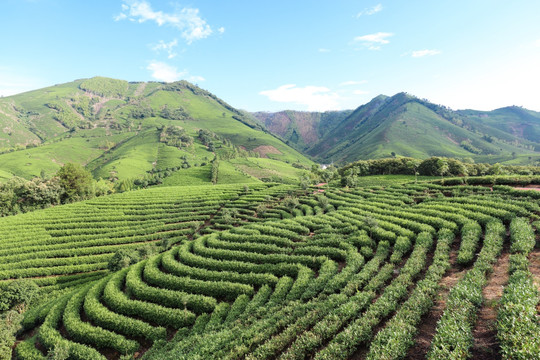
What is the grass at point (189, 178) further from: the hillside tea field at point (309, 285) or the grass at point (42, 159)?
the hillside tea field at point (309, 285)

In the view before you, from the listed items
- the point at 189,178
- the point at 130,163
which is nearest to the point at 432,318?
the point at 189,178

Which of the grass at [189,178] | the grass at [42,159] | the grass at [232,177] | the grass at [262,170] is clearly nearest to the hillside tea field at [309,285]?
the grass at [189,178]

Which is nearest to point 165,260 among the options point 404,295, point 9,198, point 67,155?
point 404,295

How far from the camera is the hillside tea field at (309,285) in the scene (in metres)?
13.3

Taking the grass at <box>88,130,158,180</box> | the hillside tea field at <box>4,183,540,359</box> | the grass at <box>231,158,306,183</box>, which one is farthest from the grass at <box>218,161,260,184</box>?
the hillside tea field at <box>4,183,540,359</box>

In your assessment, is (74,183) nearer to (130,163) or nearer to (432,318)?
(130,163)

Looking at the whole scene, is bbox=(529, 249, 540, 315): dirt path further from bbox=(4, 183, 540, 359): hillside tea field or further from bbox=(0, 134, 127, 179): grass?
bbox=(0, 134, 127, 179): grass

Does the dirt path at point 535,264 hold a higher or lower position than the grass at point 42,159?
lower

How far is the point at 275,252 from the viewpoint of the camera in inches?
1305

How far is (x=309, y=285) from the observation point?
23297mm

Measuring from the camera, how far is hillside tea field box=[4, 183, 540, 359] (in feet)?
43.7

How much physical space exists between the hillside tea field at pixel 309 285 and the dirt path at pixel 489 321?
0.29ft

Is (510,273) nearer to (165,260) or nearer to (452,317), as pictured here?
(452,317)

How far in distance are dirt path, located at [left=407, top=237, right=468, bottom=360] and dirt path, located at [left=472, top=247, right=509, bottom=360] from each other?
192cm
